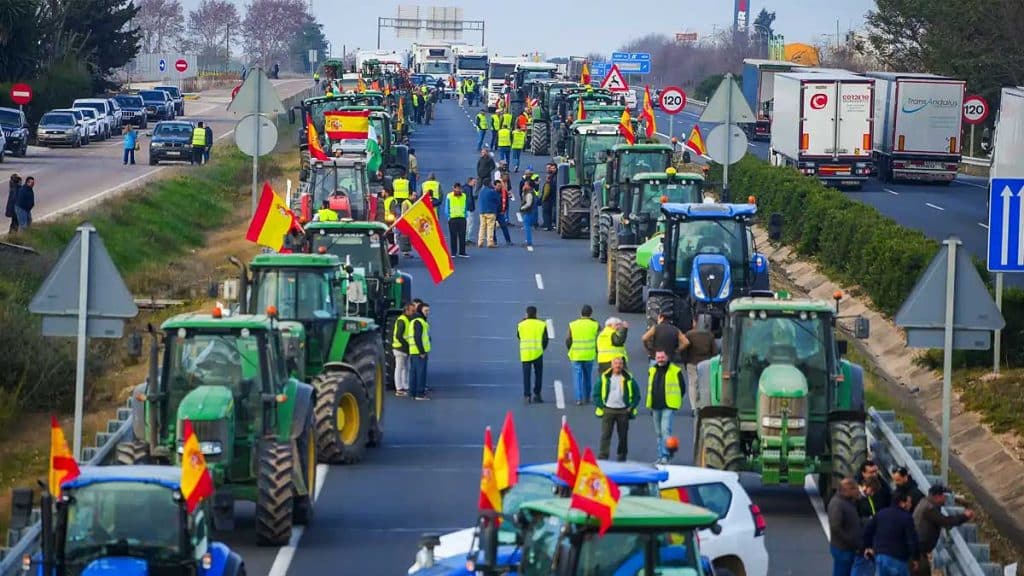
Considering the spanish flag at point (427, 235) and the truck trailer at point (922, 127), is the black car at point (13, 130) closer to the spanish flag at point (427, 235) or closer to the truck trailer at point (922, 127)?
the truck trailer at point (922, 127)

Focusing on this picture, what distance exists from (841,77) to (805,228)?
19095 mm

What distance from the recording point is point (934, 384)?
3069cm

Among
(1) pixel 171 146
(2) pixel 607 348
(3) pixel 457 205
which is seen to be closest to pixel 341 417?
(2) pixel 607 348

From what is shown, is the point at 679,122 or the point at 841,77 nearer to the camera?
the point at 841,77

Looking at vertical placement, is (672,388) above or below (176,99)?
below

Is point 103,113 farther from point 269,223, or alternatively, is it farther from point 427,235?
point 427,235

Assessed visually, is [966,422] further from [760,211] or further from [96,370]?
[760,211]

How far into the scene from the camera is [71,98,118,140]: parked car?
8331cm

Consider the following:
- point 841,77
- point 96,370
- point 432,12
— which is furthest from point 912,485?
point 432,12

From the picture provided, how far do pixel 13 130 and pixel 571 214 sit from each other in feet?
104

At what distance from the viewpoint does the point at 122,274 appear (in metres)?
43.2

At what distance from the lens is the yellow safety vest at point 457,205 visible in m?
42.3

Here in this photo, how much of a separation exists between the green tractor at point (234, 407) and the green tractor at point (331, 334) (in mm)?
3470

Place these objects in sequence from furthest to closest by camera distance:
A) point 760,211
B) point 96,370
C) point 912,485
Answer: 1. point 760,211
2. point 96,370
3. point 912,485
